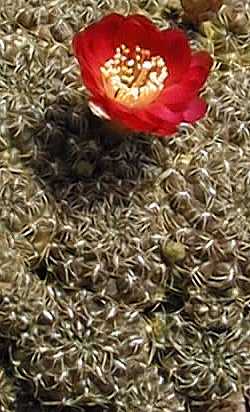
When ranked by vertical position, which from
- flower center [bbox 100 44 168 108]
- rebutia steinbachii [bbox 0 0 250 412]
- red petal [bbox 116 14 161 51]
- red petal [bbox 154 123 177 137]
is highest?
red petal [bbox 116 14 161 51]

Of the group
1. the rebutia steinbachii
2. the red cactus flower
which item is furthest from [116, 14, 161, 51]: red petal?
the rebutia steinbachii

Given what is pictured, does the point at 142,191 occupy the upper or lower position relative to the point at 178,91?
lower

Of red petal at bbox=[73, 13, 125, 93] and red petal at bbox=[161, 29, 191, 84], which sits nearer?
red petal at bbox=[73, 13, 125, 93]

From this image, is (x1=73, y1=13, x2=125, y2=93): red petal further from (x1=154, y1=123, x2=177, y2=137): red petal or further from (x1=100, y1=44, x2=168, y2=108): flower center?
(x1=154, y1=123, x2=177, y2=137): red petal

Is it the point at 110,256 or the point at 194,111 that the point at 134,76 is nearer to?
the point at 194,111

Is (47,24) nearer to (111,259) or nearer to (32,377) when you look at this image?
(111,259)

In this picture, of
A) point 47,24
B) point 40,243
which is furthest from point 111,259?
point 47,24

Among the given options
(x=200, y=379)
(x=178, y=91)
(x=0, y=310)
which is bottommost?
(x=200, y=379)

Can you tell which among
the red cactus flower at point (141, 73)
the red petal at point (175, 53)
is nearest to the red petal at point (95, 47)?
the red cactus flower at point (141, 73)

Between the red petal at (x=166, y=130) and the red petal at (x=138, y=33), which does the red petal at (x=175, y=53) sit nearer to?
the red petal at (x=138, y=33)
